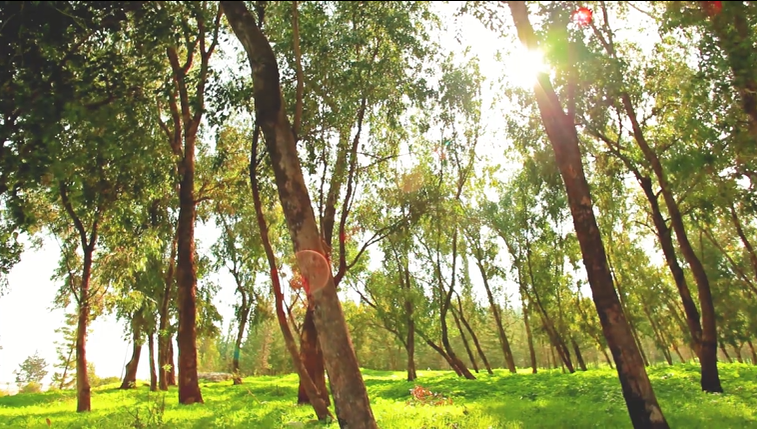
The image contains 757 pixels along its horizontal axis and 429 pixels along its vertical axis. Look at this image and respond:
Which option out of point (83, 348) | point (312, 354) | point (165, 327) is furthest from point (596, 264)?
point (165, 327)

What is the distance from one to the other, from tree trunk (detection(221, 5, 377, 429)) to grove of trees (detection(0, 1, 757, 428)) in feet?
0.11

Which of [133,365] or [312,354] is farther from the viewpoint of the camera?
[133,365]

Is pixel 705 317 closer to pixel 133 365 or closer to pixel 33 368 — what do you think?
pixel 133 365

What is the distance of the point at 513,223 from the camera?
33.8 meters

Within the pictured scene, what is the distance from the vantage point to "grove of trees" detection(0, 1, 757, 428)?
7.77 m

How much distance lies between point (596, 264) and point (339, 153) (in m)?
10.1

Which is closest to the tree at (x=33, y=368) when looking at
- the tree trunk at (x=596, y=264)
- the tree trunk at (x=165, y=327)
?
the tree trunk at (x=165, y=327)

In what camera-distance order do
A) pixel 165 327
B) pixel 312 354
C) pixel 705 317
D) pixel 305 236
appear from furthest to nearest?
pixel 165 327, pixel 312 354, pixel 705 317, pixel 305 236

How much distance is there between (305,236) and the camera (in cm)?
730

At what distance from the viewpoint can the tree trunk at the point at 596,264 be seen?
6.88 m

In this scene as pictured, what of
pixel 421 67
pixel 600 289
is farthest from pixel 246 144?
pixel 600 289

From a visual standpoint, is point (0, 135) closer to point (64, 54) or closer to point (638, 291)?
point (64, 54)

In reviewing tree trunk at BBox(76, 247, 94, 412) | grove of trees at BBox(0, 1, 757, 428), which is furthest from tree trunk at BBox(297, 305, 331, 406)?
tree trunk at BBox(76, 247, 94, 412)

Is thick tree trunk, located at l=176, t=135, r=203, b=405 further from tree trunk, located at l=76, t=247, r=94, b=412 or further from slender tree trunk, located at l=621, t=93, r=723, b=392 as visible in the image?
slender tree trunk, located at l=621, t=93, r=723, b=392
